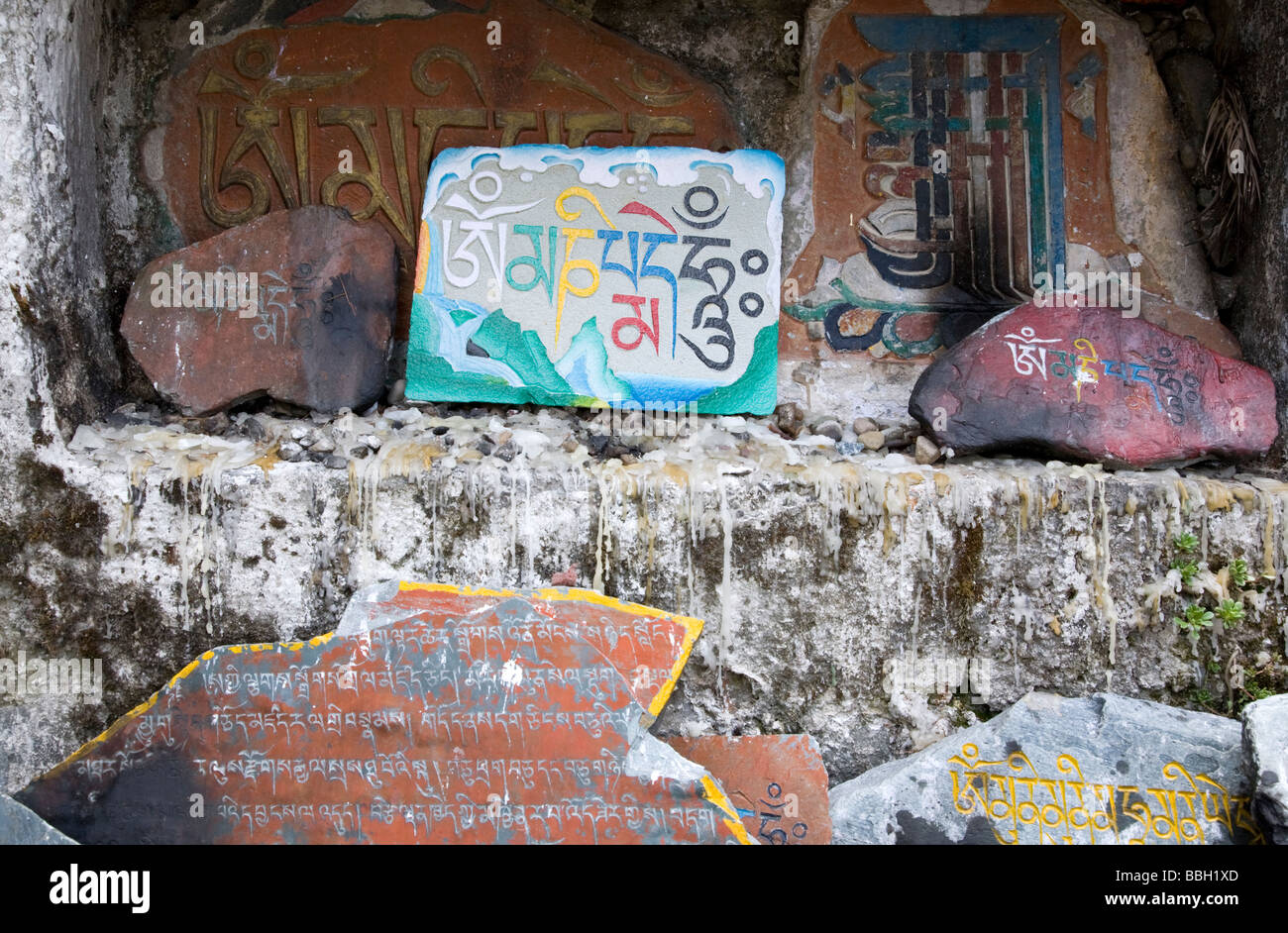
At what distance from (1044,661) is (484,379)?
203 centimetres

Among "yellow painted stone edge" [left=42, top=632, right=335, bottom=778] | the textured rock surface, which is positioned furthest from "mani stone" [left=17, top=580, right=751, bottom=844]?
the textured rock surface

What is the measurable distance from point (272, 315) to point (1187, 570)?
Result: 3.02 meters

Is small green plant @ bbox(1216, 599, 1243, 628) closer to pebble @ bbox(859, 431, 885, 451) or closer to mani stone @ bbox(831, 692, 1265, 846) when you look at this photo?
mani stone @ bbox(831, 692, 1265, 846)

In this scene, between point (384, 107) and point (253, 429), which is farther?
point (384, 107)

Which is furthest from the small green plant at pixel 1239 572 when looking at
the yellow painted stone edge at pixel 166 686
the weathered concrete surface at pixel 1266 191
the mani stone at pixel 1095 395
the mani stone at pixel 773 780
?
the yellow painted stone edge at pixel 166 686

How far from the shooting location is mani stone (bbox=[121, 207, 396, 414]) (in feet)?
12.3

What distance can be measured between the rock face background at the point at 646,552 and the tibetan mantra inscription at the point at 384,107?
0.70 metres

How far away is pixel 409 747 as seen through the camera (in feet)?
10.0

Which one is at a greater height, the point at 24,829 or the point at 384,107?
the point at 384,107

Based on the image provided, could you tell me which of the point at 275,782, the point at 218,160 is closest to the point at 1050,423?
the point at 275,782

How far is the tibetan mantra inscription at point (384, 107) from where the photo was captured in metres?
4.11

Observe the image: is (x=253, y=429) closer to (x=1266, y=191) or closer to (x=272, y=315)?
(x=272, y=315)

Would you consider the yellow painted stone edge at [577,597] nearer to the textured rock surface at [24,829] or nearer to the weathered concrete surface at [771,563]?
the weathered concrete surface at [771,563]

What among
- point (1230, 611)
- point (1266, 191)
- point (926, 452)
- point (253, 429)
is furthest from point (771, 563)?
point (1266, 191)
